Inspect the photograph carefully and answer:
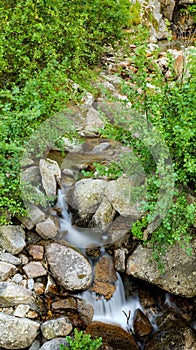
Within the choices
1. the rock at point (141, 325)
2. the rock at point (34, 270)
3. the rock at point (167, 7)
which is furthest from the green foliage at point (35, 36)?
the rock at point (167, 7)

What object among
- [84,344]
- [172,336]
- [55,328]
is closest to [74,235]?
[55,328]

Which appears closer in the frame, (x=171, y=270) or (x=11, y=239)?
(x=171, y=270)

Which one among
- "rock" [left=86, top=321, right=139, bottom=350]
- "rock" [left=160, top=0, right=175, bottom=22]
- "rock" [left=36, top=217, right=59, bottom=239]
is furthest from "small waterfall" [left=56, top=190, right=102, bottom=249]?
"rock" [left=160, top=0, right=175, bottom=22]

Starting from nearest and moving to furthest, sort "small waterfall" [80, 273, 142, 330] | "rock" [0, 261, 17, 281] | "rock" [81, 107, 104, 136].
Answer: "rock" [0, 261, 17, 281]
"small waterfall" [80, 273, 142, 330]
"rock" [81, 107, 104, 136]

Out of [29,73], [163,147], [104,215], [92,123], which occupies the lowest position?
[104,215]

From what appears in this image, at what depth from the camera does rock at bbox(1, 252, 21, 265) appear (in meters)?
4.09

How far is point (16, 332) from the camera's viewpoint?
11.5ft

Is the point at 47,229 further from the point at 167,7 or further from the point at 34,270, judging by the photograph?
the point at 167,7

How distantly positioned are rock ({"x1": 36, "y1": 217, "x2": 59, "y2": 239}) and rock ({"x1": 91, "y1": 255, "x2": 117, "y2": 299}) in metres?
Result: 0.75

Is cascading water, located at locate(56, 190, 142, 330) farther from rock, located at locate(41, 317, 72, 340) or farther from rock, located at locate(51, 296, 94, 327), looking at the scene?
rock, located at locate(41, 317, 72, 340)

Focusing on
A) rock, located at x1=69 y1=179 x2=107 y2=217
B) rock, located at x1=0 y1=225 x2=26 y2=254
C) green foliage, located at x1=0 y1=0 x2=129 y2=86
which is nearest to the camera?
rock, located at x1=0 y1=225 x2=26 y2=254

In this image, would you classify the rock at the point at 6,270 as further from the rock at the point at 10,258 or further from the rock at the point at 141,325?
the rock at the point at 141,325

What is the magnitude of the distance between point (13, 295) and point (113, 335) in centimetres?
128

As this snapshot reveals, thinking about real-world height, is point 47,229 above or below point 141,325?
above
